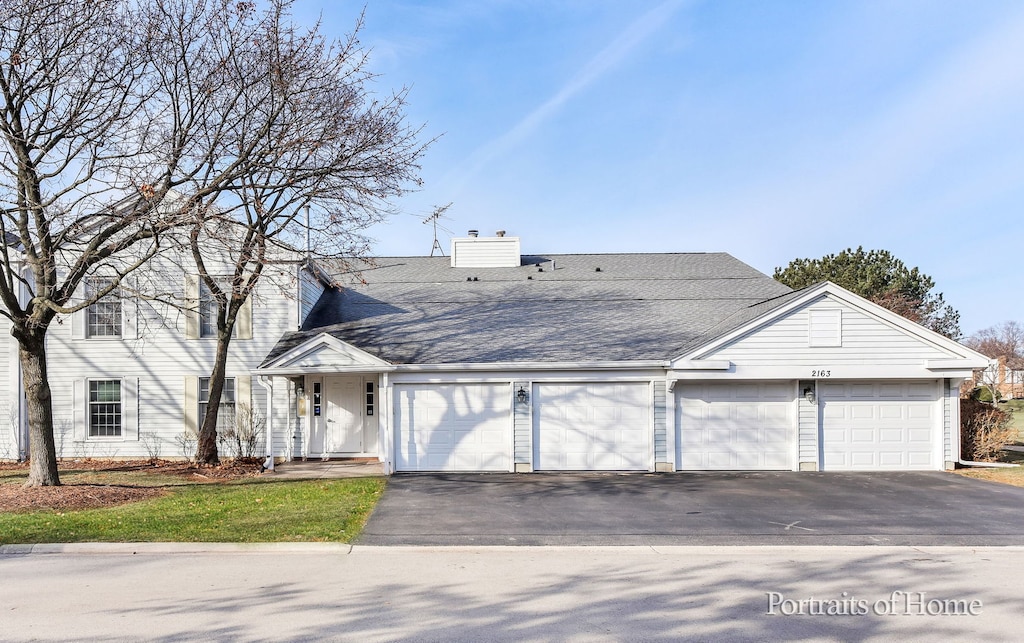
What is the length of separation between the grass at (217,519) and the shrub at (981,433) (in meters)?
13.7

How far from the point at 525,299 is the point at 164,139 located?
32.1 feet

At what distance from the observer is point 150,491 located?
12.1 m

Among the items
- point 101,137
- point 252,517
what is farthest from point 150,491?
point 101,137

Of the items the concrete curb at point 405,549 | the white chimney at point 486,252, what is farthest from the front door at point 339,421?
the concrete curb at point 405,549

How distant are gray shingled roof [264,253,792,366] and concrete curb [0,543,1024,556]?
6787 mm

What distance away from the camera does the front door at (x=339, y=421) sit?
1648cm

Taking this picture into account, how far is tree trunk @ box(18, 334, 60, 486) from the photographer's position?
1158 centimetres

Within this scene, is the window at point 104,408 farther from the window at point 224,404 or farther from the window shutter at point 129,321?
the window at point 224,404

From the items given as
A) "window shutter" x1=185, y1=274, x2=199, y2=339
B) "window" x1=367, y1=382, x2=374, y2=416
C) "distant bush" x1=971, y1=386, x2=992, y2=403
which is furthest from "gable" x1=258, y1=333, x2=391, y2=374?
"distant bush" x1=971, y1=386, x2=992, y2=403

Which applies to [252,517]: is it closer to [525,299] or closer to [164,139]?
[164,139]

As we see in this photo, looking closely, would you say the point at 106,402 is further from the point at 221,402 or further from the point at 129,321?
the point at 221,402

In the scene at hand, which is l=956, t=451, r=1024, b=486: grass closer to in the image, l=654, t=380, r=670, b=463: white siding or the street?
l=654, t=380, r=670, b=463: white siding

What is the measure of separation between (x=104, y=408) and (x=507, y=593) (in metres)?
14.6

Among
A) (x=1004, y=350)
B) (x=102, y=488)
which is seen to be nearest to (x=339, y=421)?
(x=102, y=488)
